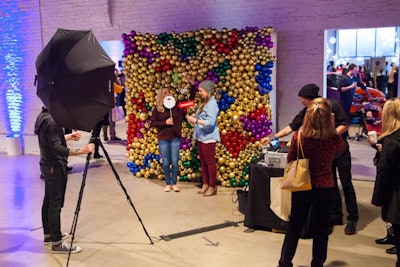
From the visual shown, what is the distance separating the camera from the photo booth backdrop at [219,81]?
6.32m

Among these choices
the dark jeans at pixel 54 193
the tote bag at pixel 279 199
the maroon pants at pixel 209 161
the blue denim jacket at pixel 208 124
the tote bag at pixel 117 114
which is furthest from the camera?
the tote bag at pixel 117 114

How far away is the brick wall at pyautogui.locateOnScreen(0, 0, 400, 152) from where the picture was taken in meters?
6.86

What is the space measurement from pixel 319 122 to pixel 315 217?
76 centimetres

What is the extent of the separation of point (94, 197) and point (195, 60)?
2.47 m

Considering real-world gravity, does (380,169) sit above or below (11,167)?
above

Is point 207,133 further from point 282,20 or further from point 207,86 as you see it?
point 282,20

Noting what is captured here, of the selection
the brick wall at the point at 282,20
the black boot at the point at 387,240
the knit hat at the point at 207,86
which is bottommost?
the black boot at the point at 387,240

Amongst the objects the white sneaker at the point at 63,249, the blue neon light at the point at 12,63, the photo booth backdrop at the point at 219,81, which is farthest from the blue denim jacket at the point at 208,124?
the blue neon light at the point at 12,63

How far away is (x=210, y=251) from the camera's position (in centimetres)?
442

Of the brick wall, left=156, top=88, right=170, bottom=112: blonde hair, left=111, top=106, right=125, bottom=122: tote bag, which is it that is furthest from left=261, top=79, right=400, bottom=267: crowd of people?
left=111, top=106, right=125, bottom=122: tote bag

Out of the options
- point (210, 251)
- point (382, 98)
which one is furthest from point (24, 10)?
point (382, 98)

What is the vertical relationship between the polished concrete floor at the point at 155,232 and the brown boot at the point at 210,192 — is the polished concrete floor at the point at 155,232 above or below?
below

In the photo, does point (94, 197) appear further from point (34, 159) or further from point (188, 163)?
point (34, 159)

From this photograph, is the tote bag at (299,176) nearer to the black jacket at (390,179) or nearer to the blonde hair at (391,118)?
the black jacket at (390,179)
